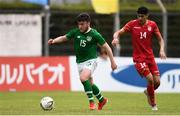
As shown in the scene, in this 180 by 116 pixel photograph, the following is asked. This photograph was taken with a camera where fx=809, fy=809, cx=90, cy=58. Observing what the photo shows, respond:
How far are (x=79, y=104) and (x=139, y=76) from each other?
740 cm

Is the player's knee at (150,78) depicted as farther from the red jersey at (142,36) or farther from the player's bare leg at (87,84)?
the player's bare leg at (87,84)

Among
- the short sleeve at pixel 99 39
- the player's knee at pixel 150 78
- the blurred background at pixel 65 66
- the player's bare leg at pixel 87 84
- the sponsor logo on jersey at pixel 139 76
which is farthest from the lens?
the sponsor logo on jersey at pixel 139 76

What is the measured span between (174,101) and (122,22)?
1480 cm

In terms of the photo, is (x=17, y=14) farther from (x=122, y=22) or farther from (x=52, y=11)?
(x=122, y=22)

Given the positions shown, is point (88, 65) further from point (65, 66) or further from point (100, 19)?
point (100, 19)

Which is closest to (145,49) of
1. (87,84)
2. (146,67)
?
(146,67)

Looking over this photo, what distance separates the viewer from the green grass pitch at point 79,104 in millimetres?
18172

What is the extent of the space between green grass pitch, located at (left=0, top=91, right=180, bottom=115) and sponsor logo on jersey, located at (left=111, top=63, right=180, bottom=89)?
1.25m

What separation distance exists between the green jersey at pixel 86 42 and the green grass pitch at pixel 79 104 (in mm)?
1319

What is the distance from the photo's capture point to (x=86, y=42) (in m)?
19.2

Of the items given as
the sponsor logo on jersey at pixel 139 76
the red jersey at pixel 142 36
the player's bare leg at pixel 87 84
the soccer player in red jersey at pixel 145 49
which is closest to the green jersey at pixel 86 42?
the player's bare leg at pixel 87 84

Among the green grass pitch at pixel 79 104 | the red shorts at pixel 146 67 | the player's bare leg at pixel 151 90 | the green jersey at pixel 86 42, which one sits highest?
the green jersey at pixel 86 42

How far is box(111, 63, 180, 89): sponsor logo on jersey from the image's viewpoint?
2900cm

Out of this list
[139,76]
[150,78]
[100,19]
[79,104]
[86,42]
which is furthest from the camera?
[100,19]
